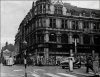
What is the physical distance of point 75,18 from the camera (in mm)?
54406

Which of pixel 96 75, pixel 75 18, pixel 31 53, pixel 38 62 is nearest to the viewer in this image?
pixel 96 75

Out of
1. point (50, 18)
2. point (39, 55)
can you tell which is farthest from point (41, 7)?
point (39, 55)

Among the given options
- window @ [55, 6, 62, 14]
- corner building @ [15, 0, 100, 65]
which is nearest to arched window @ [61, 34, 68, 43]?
corner building @ [15, 0, 100, 65]

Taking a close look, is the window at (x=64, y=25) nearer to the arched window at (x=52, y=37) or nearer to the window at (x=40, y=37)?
the arched window at (x=52, y=37)

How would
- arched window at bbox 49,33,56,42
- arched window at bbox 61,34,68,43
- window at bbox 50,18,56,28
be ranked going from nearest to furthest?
arched window at bbox 49,33,56,42
window at bbox 50,18,56,28
arched window at bbox 61,34,68,43

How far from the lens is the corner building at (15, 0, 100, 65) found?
51.3 meters

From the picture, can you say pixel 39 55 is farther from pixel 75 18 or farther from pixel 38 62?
pixel 75 18

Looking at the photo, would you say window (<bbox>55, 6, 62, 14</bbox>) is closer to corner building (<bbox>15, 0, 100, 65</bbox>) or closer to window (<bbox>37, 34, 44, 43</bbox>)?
corner building (<bbox>15, 0, 100, 65</bbox>)

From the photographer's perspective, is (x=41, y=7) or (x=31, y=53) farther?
(x=31, y=53)

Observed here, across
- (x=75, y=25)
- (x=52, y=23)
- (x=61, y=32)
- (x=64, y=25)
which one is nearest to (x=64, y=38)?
(x=61, y=32)

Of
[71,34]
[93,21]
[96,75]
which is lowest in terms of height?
[96,75]

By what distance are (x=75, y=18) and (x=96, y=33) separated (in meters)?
6.59

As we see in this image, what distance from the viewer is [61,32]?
A: 2071 inches

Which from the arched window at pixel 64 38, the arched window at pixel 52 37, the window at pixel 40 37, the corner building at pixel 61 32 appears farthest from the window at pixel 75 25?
the window at pixel 40 37
